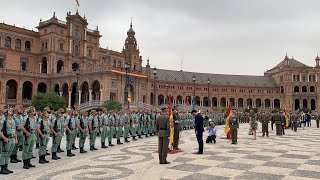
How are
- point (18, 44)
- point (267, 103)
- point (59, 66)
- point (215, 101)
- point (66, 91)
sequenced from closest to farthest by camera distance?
point (66, 91)
point (18, 44)
point (59, 66)
point (215, 101)
point (267, 103)

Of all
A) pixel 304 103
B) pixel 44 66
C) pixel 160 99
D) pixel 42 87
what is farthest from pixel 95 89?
pixel 304 103

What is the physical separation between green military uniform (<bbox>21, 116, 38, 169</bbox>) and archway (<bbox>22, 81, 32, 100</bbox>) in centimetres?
5040

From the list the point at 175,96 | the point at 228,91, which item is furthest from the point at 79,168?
the point at 228,91

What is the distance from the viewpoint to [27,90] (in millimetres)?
58438

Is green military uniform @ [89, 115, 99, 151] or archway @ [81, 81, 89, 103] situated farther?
archway @ [81, 81, 89, 103]

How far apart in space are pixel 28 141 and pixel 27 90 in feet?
172

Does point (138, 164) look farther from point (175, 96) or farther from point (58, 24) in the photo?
point (175, 96)

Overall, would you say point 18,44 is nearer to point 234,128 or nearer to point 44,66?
point 44,66

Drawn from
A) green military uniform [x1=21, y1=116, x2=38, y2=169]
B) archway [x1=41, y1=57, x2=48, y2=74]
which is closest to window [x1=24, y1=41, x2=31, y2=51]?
archway [x1=41, y1=57, x2=48, y2=74]

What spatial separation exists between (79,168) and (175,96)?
77318 millimetres

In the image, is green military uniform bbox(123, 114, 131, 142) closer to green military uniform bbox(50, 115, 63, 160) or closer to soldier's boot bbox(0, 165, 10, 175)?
green military uniform bbox(50, 115, 63, 160)

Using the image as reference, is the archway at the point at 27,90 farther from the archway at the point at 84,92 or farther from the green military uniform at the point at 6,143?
the green military uniform at the point at 6,143

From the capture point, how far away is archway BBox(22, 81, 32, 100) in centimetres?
5734

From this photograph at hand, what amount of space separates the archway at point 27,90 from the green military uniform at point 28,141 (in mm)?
50397
